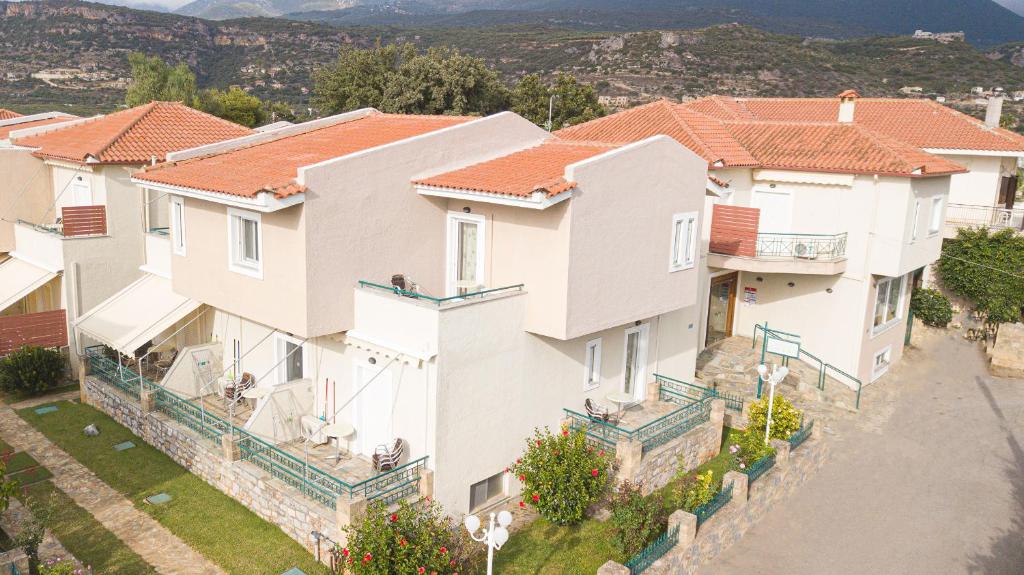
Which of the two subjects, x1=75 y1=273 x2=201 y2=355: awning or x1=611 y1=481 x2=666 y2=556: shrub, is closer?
x1=611 y1=481 x2=666 y2=556: shrub

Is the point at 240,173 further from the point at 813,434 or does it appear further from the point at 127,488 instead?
the point at 813,434

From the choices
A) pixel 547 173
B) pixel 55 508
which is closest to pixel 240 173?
pixel 547 173

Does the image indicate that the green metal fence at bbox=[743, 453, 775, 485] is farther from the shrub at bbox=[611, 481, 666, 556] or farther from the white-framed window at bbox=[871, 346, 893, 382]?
the white-framed window at bbox=[871, 346, 893, 382]

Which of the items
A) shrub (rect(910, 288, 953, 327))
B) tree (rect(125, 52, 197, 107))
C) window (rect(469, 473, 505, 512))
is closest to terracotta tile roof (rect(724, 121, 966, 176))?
shrub (rect(910, 288, 953, 327))

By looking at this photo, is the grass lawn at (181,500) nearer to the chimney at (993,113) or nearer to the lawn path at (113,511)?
the lawn path at (113,511)

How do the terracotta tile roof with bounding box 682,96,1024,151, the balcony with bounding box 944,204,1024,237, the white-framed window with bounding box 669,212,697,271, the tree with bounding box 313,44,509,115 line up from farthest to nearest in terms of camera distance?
the tree with bounding box 313,44,509,115 < the balcony with bounding box 944,204,1024,237 < the terracotta tile roof with bounding box 682,96,1024,151 < the white-framed window with bounding box 669,212,697,271

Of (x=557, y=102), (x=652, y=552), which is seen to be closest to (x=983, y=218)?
(x=652, y=552)
